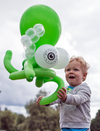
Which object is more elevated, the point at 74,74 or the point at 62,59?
the point at 62,59

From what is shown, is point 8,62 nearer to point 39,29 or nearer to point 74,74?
point 39,29

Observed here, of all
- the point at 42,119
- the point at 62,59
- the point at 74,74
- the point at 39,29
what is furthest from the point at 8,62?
the point at 42,119

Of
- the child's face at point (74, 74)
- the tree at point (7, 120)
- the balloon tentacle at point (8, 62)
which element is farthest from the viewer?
the tree at point (7, 120)

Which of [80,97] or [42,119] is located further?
[42,119]

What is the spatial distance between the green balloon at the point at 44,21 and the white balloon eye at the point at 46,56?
0.31 m

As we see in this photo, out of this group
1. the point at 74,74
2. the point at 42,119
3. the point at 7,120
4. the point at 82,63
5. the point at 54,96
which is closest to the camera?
the point at 54,96

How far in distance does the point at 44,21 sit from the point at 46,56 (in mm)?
657

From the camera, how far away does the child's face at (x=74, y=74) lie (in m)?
3.19

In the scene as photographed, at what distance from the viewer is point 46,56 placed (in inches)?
93.0

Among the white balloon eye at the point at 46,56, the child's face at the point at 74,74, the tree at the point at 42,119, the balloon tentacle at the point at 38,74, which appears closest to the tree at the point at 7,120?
the tree at the point at 42,119

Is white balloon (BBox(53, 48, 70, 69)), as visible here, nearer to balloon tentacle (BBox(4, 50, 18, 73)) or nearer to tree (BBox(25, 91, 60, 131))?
balloon tentacle (BBox(4, 50, 18, 73))

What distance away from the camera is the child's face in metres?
3.19

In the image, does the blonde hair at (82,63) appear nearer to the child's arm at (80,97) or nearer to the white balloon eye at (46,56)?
the child's arm at (80,97)

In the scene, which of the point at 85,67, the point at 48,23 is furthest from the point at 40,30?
the point at 85,67
